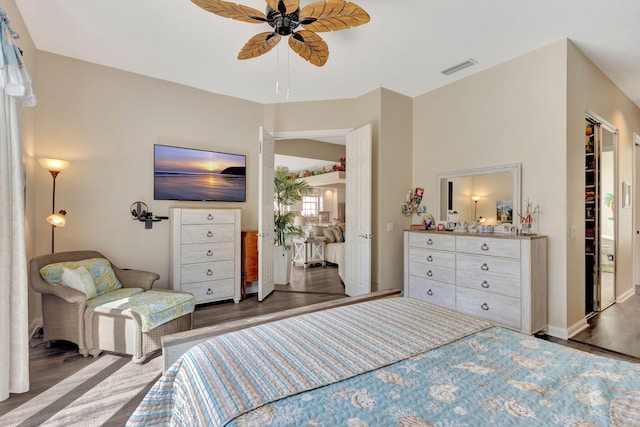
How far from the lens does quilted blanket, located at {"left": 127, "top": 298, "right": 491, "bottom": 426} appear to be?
902mm

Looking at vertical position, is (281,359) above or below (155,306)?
above

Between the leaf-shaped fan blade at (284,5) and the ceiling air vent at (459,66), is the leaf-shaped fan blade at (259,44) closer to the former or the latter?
the leaf-shaped fan blade at (284,5)

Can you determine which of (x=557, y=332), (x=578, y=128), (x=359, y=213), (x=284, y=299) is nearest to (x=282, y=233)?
(x=284, y=299)

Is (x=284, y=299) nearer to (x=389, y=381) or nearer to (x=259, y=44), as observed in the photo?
(x=259, y=44)

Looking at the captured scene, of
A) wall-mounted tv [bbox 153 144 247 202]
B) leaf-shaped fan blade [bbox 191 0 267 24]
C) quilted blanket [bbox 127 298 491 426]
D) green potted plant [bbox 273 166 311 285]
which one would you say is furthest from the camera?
green potted plant [bbox 273 166 311 285]

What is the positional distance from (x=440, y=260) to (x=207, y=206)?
10.1 feet

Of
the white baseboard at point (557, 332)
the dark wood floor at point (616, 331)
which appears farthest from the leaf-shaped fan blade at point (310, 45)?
the dark wood floor at point (616, 331)

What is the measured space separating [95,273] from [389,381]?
303 cm

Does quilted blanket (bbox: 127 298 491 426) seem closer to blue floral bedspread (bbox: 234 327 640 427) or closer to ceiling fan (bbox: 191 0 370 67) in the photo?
blue floral bedspread (bbox: 234 327 640 427)

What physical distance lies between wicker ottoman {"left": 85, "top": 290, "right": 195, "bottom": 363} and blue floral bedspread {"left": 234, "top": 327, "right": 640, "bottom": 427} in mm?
2025

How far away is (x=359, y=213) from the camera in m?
4.14

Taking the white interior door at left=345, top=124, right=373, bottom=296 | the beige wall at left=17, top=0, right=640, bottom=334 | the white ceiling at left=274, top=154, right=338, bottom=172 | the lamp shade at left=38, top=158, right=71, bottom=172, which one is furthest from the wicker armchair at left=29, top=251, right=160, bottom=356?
the white ceiling at left=274, top=154, right=338, bottom=172

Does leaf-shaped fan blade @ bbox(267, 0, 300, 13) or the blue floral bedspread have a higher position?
leaf-shaped fan blade @ bbox(267, 0, 300, 13)

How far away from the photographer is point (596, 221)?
3482mm
